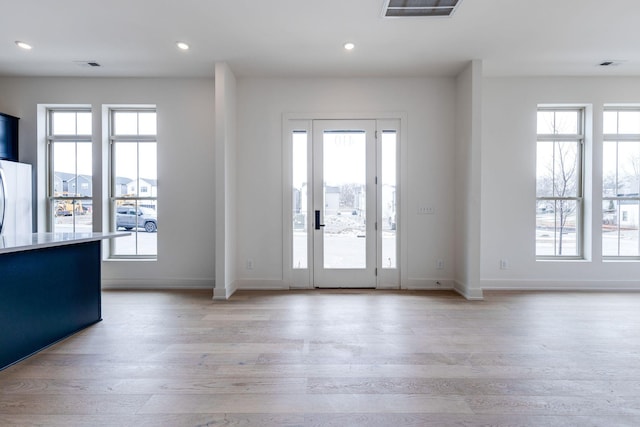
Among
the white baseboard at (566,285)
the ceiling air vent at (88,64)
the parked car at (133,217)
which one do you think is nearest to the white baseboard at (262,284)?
the parked car at (133,217)

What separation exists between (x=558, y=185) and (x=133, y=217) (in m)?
6.25

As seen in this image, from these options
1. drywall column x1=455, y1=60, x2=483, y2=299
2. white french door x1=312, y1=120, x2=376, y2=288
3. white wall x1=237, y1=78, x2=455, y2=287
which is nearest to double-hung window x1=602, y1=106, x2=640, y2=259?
drywall column x1=455, y1=60, x2=483, y2=299

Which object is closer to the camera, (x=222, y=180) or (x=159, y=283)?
(x=222, y=180)

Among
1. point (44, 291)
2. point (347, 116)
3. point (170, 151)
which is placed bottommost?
point (44, 291)

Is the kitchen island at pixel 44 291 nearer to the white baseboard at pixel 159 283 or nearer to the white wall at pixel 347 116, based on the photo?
the white baseboard at pixel 159 283

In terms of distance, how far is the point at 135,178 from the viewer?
484 cm

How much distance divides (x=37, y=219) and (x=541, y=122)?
7.38 m

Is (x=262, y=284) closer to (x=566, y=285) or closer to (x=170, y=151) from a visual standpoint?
(x=170, y=151)

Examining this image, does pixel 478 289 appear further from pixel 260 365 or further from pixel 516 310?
pixel 260 365

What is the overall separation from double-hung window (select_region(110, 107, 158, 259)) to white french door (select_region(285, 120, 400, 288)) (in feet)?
6.79

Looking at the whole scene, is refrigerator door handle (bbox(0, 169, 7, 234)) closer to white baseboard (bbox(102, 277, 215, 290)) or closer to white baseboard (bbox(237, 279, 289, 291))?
white baseboard (bbox(102, 277, 215, 290))

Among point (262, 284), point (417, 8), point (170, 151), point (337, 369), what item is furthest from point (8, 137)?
point (417, 8)

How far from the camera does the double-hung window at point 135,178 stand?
4809 millimetres

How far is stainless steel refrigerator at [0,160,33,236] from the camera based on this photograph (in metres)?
3.95
